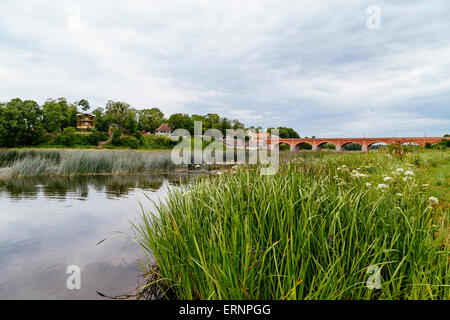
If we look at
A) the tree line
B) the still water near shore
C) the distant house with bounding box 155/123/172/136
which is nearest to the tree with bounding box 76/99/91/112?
the tree line

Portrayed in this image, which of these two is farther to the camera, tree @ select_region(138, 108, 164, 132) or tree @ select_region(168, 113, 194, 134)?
tree @ select_region(168, 113, 194, 134)

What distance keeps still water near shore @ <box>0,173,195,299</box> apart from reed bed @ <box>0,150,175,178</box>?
6977 mm

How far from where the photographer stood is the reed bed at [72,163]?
1556 centimetres

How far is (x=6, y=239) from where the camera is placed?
212 inches

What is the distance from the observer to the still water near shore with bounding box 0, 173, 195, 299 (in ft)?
12.3

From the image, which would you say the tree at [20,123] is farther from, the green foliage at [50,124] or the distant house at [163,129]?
the distant house at [163,129]

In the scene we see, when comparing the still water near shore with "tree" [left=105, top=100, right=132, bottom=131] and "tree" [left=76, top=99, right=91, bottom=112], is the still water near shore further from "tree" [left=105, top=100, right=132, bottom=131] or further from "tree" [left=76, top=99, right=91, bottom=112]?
"tree" [left=76, top=99, right=91, bottom=112]

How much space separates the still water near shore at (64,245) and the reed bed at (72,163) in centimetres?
698

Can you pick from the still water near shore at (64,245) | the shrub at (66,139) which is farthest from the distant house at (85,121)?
the still water near shore at (64,245)

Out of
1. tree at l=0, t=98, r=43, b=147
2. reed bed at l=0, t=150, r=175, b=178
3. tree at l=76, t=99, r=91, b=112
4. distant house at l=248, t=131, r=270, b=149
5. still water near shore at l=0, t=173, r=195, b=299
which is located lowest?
still water near shore at l=0, t=173, r=195, b=299

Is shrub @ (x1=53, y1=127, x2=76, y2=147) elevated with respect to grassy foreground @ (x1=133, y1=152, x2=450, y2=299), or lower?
elevated
